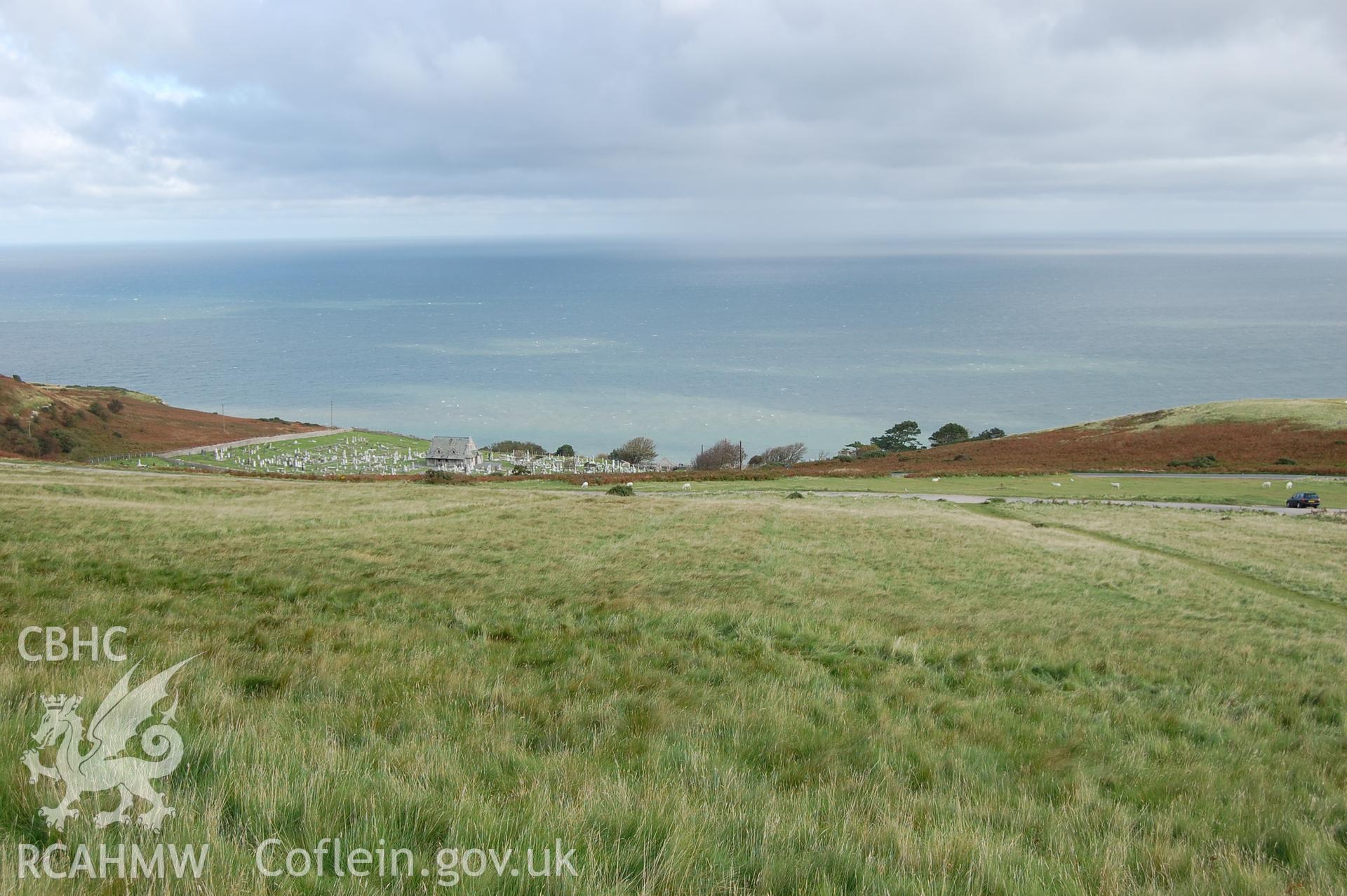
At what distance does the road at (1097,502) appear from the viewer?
34.1 metres

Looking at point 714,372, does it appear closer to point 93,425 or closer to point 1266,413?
point 1266,413

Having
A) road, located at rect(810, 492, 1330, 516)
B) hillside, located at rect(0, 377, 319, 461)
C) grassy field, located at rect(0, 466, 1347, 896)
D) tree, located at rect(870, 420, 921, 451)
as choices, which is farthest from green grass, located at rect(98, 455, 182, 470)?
tree, located at rect(870, 420, 921, 451)

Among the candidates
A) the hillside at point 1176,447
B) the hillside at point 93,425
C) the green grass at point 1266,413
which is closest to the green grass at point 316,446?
the hillside at point 93,425

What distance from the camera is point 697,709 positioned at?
6.49 m

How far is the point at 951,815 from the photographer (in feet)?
15.0

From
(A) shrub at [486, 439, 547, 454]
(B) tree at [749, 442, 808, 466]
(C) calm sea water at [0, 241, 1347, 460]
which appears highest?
(C) calm sea water at [0, 241, 1347, 460]

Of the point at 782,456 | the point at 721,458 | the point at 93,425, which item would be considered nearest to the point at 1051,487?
the point at 782,456

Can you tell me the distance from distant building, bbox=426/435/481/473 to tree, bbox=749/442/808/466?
88.2 ft

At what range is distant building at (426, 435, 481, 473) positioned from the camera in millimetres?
74125

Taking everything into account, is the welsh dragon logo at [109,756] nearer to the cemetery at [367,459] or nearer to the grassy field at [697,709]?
the grassy field at [697,709]

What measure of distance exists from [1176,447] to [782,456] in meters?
34.0

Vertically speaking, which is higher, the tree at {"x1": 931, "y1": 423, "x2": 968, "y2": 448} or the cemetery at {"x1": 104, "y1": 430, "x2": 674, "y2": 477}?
the tree at {"x1": 931, "y1": 423, "x2": 968, "y2": 448}

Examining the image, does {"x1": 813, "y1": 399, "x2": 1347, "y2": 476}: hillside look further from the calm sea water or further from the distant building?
the calm sea water

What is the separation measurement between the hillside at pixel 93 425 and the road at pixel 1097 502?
2496 inches
